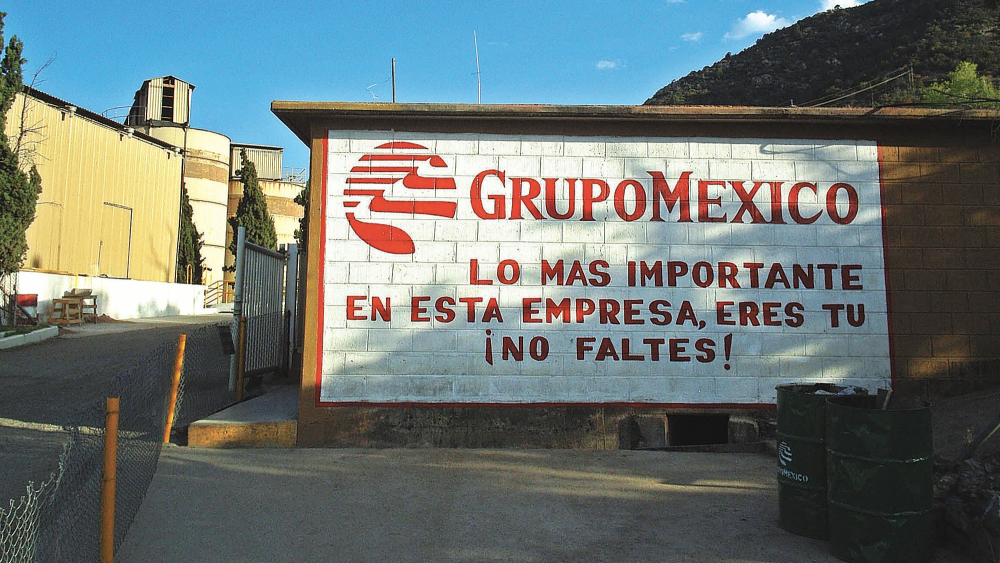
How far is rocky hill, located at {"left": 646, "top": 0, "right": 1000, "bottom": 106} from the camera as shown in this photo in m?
43.2

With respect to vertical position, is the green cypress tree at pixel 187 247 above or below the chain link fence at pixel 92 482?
above

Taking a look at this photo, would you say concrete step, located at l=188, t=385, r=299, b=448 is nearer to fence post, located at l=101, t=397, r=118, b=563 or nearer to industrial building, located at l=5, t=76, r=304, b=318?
fence post, located at l=101, t=397, r=118, b=563

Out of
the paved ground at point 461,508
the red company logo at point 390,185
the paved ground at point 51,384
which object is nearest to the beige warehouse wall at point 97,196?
the paved ground at point 51,384

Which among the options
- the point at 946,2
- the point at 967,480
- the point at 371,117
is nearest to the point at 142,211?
the point at 371,117

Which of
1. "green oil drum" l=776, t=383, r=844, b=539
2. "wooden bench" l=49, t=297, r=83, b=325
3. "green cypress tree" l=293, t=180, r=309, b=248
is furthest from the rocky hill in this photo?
"green oil drum" l=776, t=383, r=844, b=539

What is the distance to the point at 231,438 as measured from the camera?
754 cm

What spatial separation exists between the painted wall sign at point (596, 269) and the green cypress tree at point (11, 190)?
Result: 15.5 m

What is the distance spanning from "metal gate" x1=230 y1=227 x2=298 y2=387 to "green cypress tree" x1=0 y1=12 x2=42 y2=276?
Result: 38.7ft

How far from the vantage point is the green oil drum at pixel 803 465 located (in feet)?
15.4

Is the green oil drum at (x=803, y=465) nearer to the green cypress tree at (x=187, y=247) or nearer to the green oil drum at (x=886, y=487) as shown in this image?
the green oil drum at (x=886, y=487)

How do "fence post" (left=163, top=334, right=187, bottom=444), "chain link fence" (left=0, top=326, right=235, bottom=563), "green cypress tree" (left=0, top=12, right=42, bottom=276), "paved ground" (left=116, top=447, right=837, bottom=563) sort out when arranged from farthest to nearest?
"green cypress tree" (left=0, top=12, right=42, bottom=276), "fence post" (left=163, top=334, right=187, bottom=444), "paved ground" (left=116, top=447, right=837, bottom=563), "chain link fence" (left=0, top=326, right=235, bottom=563)

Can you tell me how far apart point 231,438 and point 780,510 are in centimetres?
593

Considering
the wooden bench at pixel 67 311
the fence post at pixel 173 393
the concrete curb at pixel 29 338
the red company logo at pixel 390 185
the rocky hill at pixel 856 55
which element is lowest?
the fence post at pixel 173 393

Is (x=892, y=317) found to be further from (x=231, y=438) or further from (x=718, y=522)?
(x=231, y=438)
